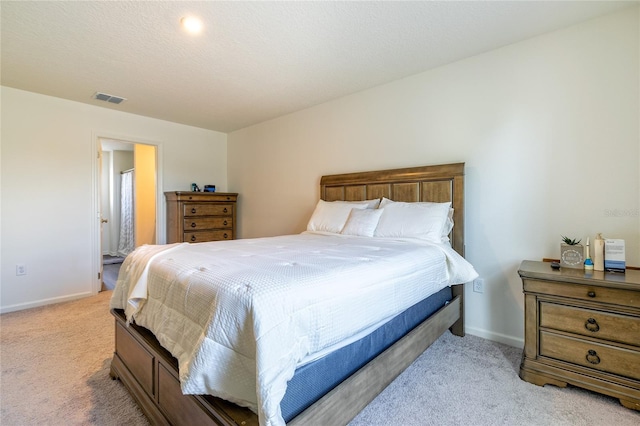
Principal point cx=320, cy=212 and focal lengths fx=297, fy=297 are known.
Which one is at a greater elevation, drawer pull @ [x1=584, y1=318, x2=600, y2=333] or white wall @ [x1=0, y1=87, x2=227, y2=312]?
white wall @ [x1=0, y1=87, x2=227, y2=312]

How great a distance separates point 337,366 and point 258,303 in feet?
1.70

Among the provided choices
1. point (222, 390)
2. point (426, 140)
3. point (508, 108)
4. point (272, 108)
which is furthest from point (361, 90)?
point (222, 390)

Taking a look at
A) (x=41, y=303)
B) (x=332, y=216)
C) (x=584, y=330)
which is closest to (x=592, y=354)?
(x=584, y=330)

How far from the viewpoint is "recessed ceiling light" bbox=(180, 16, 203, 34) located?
2020 mm

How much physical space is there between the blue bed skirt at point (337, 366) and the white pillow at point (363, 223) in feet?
2.93

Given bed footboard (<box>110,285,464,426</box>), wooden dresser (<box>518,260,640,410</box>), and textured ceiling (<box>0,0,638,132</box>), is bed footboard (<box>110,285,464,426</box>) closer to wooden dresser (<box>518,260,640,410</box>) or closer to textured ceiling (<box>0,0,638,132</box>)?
wooden dresser (<box>518,260,640,410</box>)

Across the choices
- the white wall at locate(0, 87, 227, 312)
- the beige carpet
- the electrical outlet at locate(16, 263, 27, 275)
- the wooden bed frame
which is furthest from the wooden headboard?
the electrical outlet at locate(16, 263, 27, 275)

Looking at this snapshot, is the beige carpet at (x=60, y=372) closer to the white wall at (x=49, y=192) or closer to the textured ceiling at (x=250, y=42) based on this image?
the white wall at (x=49, y=192)

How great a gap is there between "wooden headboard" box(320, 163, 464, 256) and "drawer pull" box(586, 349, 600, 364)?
3.26 feet

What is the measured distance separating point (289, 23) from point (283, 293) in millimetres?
1907

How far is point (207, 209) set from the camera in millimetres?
4480

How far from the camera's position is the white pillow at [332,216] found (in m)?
2.89

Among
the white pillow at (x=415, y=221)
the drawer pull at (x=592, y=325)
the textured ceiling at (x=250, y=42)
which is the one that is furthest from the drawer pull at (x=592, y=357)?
the textured ceiling at (x=250, y=42)

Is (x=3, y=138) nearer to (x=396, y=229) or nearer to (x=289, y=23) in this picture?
(x=289, y=23)
